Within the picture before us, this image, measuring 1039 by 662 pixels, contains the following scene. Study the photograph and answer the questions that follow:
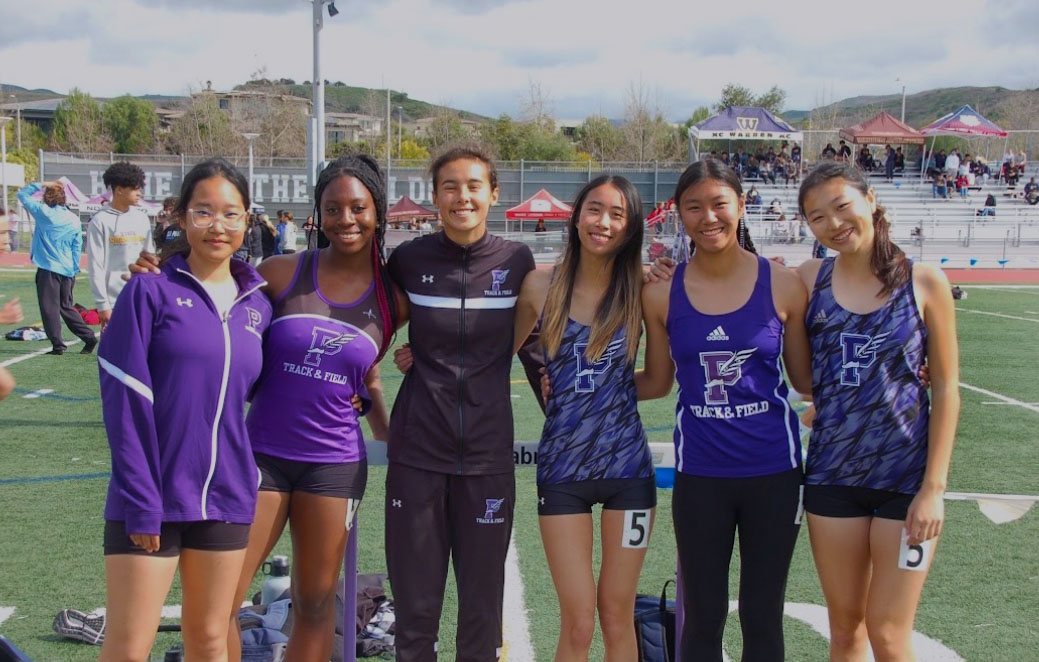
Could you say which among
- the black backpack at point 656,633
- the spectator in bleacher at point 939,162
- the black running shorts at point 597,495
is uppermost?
the spectator in bleacher at point 939,162

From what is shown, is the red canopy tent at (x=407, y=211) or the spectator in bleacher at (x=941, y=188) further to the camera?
the spectator in bleacher at (x=941, y=188)

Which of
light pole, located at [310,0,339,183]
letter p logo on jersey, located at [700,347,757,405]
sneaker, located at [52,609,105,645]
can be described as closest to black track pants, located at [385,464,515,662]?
letter p logo on jersey, located at [700,347,757,405]

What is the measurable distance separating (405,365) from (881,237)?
1.68m

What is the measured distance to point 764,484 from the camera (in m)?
3.08

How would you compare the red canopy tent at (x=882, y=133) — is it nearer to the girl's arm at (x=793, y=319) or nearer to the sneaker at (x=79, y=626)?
the girl's arm at (x=793, y=319)

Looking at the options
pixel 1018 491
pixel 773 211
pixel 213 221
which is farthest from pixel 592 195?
pixel 773 211

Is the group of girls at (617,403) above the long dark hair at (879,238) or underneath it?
underneath

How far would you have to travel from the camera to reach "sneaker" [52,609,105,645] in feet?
12.8

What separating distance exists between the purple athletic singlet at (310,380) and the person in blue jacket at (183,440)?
166 millimetres


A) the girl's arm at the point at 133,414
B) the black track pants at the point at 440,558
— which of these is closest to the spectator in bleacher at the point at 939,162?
the black track pants at the point at 440,558

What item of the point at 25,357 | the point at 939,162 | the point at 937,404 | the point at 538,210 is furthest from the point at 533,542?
the point at 939,162

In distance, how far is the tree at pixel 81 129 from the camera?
210 ft

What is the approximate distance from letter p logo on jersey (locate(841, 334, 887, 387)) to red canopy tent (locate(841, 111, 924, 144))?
39145 millimetres

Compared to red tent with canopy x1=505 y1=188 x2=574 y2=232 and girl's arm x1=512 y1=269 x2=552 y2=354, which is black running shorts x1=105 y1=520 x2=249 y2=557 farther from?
red tent with canopy x1=505 y1=188 x2=574 y2=232
